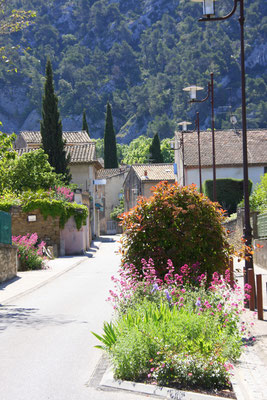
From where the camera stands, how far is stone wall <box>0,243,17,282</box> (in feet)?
71.5

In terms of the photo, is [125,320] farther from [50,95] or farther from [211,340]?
[50,95]

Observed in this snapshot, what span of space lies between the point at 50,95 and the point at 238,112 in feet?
432

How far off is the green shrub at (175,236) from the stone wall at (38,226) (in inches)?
990

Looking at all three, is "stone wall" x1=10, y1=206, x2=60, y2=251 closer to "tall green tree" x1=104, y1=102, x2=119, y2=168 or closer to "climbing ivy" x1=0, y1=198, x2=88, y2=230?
"climbing ivy" x1=0, y1=198, x2=88, y2=230

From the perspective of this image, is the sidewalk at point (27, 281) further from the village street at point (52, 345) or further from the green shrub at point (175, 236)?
the green shrub at point (175, 236)

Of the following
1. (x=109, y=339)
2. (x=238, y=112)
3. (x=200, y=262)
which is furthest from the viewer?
(x=238, y=112)

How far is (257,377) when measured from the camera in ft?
24.7

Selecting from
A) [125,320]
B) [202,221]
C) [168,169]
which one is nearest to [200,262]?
[202,221]

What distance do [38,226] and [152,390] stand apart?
3146cm

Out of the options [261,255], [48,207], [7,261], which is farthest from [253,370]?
[48,207]

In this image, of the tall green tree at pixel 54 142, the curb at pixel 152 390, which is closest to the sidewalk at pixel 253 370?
the curb at pixel 152 390

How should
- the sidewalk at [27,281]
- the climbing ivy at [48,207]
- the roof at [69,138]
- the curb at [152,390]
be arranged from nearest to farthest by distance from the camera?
1. the curb at [152,390]
2. the sidewalk at [27,281]
3. the climbing ivy at [48,207]
4. the roof at [69,138]

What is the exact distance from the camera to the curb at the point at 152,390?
6.65 metres

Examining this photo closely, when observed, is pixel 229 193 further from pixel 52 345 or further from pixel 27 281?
pixel 52 345
